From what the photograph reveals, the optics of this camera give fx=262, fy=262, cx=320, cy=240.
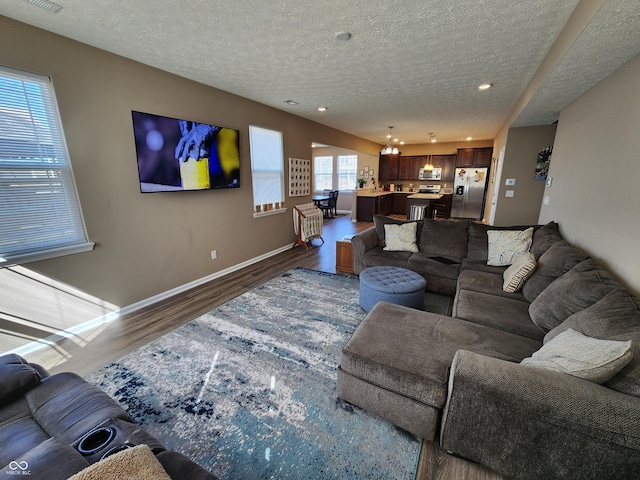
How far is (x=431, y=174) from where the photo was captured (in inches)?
371

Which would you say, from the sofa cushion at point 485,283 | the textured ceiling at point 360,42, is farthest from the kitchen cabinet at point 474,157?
the sofa cushion at point 485,283

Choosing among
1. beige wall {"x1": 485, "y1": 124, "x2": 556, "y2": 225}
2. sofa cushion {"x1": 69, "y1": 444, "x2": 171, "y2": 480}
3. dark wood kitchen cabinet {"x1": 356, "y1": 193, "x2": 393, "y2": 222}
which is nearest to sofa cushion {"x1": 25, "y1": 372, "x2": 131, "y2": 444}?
sofa cushion {"x1": 69, "y1": 444, "x2": 171, "y2": 480}

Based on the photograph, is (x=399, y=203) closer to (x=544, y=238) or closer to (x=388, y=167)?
(x=388, y=167)

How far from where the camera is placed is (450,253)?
3502mm

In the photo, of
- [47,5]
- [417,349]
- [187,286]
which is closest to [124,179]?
[47,5]

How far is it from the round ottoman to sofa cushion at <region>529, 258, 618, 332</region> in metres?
0.92

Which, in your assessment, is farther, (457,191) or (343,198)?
(343,198)

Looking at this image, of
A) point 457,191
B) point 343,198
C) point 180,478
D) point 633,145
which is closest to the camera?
point 180,478

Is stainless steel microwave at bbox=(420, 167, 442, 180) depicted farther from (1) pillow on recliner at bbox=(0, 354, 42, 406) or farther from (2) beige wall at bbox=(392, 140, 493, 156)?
(1) pillow on recliner at bbox=(0, 354, 42, 406)

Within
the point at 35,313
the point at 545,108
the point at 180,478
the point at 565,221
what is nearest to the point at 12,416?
the point at 180,478

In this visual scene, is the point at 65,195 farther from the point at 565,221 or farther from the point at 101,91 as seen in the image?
the point at 565,221

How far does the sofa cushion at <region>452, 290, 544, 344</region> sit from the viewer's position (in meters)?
1.84

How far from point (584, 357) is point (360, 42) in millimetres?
2657

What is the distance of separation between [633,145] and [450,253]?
1911 millimetres
